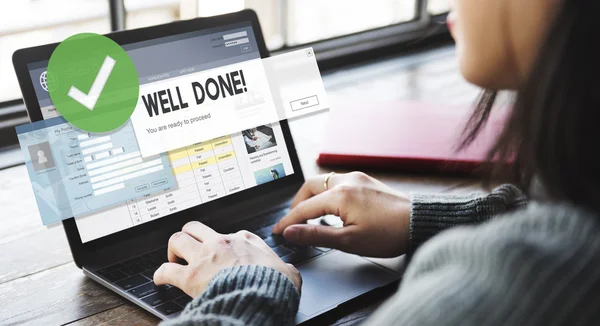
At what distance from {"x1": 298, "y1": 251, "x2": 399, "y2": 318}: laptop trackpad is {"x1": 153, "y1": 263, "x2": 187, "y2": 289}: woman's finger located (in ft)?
0.51

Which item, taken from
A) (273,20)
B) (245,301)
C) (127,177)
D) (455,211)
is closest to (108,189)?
(127,177)

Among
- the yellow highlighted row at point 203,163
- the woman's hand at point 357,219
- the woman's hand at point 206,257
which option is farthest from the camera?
the yellow highlighted row at point 203,163

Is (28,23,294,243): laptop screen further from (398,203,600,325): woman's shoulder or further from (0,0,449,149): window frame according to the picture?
(0,0,449,149): window frame

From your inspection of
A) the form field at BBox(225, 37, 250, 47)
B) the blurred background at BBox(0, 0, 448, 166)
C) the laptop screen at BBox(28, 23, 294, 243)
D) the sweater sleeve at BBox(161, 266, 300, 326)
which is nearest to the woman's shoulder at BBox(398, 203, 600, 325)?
the sweater sleeve at BBox(161, 266, 300, 326)

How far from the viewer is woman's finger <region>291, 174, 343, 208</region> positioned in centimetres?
107

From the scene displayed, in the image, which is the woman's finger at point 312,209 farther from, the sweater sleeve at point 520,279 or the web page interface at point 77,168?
the sweater sleeve at point 520,279

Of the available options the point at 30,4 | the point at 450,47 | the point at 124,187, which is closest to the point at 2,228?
the point at 124,187

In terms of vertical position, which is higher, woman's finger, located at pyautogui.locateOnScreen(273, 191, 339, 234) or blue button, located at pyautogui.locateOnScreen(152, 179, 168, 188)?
blue button, located at pyautogui.locateOnScreen(152, 179, 168, 188)

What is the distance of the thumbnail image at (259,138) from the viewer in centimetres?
111

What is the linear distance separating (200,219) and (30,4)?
13.9 feet

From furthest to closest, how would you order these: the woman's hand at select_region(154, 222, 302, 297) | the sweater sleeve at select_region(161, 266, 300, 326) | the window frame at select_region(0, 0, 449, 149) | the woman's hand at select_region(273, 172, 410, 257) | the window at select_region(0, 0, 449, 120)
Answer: the window at select_region(0, 0, 449, 120)
the window frame at select_region(0, 0, 449, 149)
the woman's hand at select_region(273, 172, 410, 257)
the woman's hand at select_region(154, 222, 302, 297)
the sweater sleeve at select_region(161, 266, 300, 326)

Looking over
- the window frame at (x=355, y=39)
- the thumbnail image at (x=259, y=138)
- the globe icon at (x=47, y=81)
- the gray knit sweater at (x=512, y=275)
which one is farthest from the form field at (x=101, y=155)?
the window frame at (x=355, y=39)

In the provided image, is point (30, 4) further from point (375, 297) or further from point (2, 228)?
point (375, 297)

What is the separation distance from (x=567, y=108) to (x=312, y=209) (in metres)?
0.55
